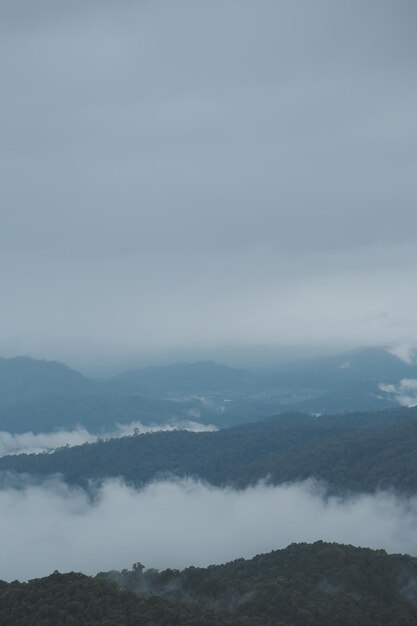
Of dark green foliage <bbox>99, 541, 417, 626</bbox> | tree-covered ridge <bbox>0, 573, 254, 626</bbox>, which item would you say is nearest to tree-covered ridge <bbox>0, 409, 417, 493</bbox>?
dark green foliage <bbox>99, 541, 417, 626</bbox>

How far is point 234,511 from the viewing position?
378 feet

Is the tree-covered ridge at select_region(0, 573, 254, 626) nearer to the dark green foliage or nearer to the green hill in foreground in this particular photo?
the green hill in foreground

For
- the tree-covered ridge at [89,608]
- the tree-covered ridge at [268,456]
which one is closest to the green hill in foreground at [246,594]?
the tree-covered ridge at [89,608]

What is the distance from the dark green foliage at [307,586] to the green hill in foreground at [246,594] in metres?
0.06

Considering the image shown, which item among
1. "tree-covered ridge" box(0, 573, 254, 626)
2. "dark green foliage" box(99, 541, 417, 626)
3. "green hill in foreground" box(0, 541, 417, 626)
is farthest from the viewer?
"dark green foliage" box(99, 541, 417, 626)

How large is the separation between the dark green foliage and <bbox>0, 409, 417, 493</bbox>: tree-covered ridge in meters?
37.9

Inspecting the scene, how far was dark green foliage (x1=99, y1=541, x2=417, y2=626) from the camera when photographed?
52.2 m

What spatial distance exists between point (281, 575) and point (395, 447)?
52.2m

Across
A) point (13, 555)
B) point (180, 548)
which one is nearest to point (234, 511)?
point (180, 548)

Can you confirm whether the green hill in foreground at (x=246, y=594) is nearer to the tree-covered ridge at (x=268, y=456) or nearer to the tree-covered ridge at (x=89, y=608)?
the tree-covered ridge at (x=89, y=608)

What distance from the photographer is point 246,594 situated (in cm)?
5712

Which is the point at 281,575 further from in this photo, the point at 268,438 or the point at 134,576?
the point at 268,438

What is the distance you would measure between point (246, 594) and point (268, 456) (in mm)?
76098

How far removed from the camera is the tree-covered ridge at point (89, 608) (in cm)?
4614
